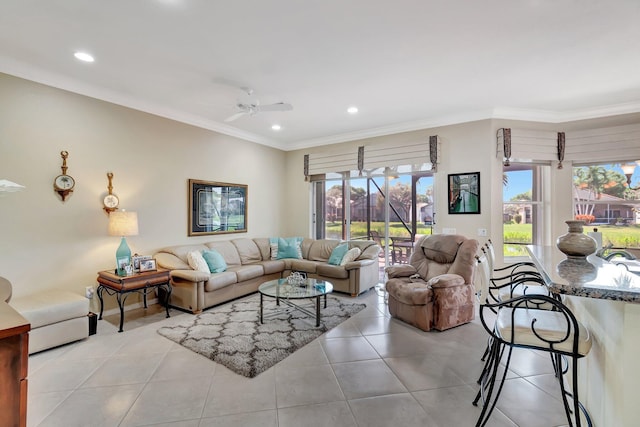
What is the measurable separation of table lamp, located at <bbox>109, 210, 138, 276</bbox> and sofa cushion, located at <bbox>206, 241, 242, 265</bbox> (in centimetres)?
134

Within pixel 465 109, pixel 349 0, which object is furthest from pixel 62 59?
pixel 465 109

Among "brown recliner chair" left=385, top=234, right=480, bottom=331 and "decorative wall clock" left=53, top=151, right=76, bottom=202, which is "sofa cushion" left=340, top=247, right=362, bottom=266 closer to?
"brown recliner chair" left=385, top=234, right=480, bottom=331

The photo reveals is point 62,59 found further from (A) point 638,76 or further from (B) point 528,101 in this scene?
(A) point 638,76

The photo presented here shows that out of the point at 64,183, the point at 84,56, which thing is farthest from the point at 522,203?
the point at 64,183

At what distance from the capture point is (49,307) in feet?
9.30

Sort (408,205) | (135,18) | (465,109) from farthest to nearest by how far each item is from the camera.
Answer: (408,205), (465,109), (135,18)

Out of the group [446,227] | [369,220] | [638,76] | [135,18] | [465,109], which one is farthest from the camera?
[369,220]

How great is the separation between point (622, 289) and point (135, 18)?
139 inches

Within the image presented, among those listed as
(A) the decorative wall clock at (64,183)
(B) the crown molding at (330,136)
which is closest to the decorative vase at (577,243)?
(B) the crown molding at (330,136)

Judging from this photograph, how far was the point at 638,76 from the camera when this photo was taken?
3314mm

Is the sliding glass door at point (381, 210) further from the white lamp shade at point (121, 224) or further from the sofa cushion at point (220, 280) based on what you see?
the white lamp shade at point (121, 224)

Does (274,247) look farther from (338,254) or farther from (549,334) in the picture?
(549,334)

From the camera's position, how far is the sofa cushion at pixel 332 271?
471 centimetres

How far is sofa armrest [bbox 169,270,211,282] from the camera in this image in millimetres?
3803
